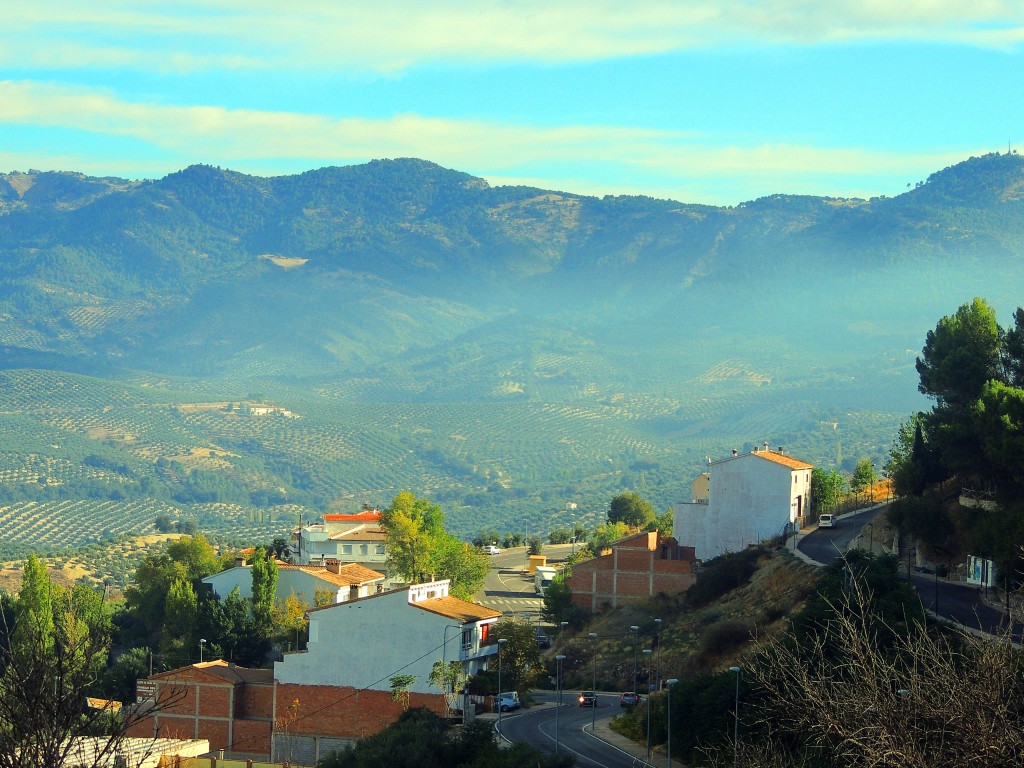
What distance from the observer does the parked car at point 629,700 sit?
5173cm

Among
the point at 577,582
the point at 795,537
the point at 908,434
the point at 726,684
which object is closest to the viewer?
the point at 726,684

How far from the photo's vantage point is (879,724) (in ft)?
65.4

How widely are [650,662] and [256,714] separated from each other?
1433 centimetres

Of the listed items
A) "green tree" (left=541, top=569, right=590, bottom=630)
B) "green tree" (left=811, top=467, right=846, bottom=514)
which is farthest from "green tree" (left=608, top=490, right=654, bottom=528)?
"green tree" (left=811, top=467, right=846, bottom=514)

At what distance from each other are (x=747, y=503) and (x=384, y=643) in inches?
904

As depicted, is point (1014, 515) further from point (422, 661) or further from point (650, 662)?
point (422, 661)

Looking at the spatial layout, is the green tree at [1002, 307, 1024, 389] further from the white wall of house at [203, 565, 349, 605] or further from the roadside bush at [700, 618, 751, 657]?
the white wall of house at [203, 565, 349, 605]

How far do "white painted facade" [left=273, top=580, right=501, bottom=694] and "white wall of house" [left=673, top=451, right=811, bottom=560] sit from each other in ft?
61.6

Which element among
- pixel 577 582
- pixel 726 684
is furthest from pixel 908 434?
pixel 726 684

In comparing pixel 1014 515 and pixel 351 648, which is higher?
pixel 1014 515

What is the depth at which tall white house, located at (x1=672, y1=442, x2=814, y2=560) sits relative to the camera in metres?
73.7

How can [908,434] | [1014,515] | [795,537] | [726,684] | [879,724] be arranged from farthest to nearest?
1. [908,434]
2. [795,537]
3. [1014,515]
4. [726,684]
5. [879,724]

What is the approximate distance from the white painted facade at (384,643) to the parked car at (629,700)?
648 cm

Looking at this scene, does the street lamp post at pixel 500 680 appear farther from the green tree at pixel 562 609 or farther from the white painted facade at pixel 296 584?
the white painted facade at pixel 296 584
